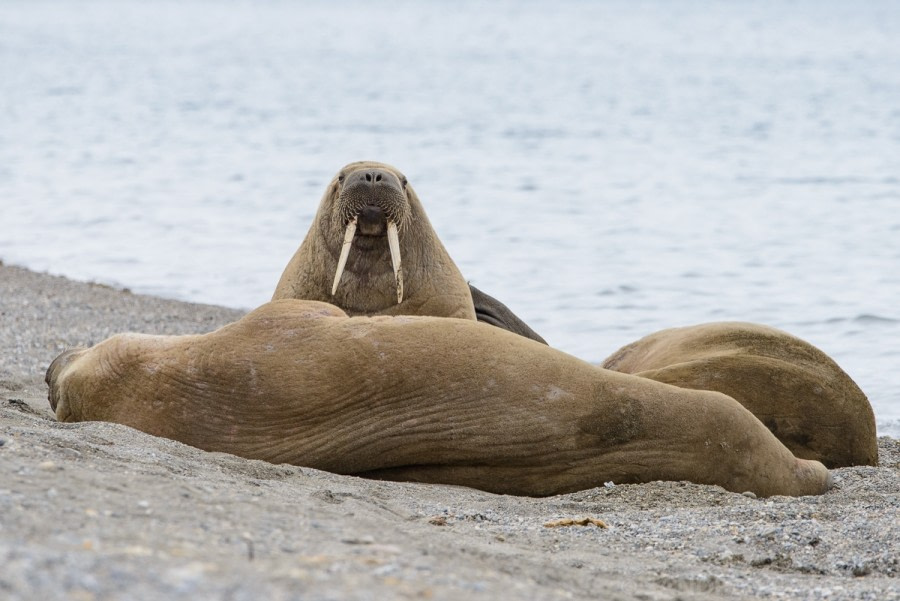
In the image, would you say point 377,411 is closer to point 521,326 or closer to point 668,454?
point 668,454

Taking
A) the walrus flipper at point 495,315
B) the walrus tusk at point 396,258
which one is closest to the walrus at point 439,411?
the walrus tusk at point 396,258

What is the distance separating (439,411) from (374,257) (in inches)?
64.3

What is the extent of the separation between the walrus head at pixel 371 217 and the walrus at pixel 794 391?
1.44 meters

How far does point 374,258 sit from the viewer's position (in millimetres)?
6504

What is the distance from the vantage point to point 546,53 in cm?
7419

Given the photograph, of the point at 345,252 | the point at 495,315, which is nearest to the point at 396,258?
the point at 345,252

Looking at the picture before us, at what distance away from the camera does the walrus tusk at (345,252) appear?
6.16 m

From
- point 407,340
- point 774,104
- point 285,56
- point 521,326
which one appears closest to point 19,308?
point 521,326

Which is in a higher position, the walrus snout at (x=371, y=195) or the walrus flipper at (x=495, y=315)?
the walrus snout at (x=371, y=195)

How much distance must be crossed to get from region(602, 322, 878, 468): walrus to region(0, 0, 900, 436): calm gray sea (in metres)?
2.15

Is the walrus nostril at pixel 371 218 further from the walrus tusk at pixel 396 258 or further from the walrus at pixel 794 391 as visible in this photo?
the walrus at pixel 794 391

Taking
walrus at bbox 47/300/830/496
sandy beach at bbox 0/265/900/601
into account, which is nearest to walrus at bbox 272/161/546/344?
walrus at bbox 47/300/830/496

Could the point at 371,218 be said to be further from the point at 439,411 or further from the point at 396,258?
the point at 439,411

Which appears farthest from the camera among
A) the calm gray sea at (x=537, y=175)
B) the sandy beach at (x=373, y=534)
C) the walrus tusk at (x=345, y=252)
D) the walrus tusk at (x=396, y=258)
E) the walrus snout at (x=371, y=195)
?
the calm gray sea at (x=537, y=175)
